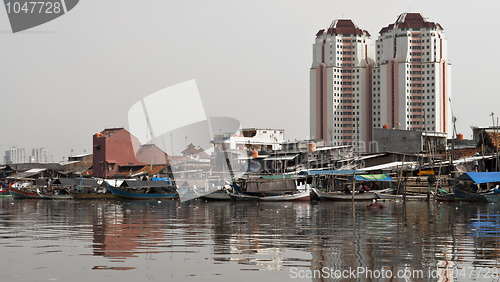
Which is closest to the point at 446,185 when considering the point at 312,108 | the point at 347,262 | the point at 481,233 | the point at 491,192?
the point at 491,192

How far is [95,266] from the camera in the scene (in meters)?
11.1

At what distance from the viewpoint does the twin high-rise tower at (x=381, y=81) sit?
113625 millimetres

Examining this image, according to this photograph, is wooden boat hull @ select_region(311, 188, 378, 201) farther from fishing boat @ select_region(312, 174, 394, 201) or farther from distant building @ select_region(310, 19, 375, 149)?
distant building @ select_region(310, 19, 375, 149)

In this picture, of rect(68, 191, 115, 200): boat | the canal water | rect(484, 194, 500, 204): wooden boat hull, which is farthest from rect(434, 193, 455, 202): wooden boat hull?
rect(68, 191, 115, 200): boat

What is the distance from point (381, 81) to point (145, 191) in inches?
2707

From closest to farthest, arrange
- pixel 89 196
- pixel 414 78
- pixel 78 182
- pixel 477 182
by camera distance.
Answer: pixel 477 182
pixel 89 196
pixel 78 182
pixel 414 78

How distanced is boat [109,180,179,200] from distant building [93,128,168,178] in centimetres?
1785

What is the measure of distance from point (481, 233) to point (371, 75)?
10352cm

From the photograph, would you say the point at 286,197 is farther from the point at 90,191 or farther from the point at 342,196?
the point at 90,191

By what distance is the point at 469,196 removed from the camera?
38531 millimetres

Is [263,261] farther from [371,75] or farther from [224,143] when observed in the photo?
[371,75]

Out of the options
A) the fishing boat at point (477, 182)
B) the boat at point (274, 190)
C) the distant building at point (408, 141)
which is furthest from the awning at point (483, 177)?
the distant building at point (408, 141)

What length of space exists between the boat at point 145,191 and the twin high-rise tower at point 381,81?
195 ft

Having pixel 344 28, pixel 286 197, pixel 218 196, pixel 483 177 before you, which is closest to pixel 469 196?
pixel 483 177
